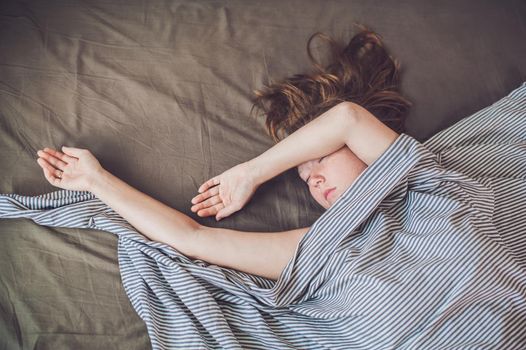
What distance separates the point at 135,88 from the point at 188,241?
45 centimetres

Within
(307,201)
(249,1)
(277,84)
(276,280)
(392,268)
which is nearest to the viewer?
(392,268)

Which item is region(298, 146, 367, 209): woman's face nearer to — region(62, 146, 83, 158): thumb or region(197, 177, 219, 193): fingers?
region(197, 177, 219, 193): fingers

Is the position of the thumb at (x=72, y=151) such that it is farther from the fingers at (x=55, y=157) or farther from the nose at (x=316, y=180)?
the nose at (x=316, y=180)

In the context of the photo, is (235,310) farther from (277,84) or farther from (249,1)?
(249,1)

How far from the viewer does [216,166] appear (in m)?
1.17

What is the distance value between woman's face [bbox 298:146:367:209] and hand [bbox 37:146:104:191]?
0.49 m

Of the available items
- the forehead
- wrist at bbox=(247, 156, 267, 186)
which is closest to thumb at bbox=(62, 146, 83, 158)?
wrist at bbox=(247, 156, 267, 186)

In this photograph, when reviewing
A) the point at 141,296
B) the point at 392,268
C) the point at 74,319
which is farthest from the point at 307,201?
the point at 74,319

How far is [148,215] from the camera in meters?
1.03

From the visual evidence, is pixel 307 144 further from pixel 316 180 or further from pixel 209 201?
pixel 209 201

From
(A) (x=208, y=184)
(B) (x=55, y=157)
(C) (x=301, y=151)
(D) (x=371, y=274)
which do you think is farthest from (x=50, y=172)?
(D) (x=371, y=274)

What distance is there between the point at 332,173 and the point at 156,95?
491 mm

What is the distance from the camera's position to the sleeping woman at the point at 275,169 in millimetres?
1031

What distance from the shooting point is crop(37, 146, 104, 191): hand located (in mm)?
1068
